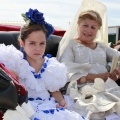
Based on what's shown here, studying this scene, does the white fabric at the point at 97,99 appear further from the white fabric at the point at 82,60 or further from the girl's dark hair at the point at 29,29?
the girl's dark hair at the point at 29,29

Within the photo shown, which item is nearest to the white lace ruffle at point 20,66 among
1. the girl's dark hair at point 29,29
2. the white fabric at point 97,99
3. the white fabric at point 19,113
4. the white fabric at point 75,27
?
the girl's dark hair at point 29,29

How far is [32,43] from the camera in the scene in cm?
207

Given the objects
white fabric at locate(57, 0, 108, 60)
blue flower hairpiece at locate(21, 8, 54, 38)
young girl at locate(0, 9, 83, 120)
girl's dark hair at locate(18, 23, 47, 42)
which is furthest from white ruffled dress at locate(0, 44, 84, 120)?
white fabric at locate(57, 0, 108, 60)

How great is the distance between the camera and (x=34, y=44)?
206cm

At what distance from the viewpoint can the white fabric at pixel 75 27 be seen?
2.75 m

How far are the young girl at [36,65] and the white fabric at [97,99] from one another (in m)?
0.15

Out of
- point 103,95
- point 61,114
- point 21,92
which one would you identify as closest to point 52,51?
point 103,95

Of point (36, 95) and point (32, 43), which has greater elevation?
point (32, 43)

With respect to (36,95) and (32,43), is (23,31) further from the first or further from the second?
(36,95)

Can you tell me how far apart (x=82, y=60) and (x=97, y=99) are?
1.83ft

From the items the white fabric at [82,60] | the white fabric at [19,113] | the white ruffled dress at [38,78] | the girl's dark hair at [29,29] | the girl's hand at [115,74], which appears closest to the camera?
the white fabric at [19,113]

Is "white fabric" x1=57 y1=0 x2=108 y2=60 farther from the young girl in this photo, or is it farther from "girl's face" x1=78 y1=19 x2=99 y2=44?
the young girl

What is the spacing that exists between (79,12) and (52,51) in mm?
444

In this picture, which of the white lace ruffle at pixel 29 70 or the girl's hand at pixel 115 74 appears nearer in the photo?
the white lace ruffle at pixel 29 70
